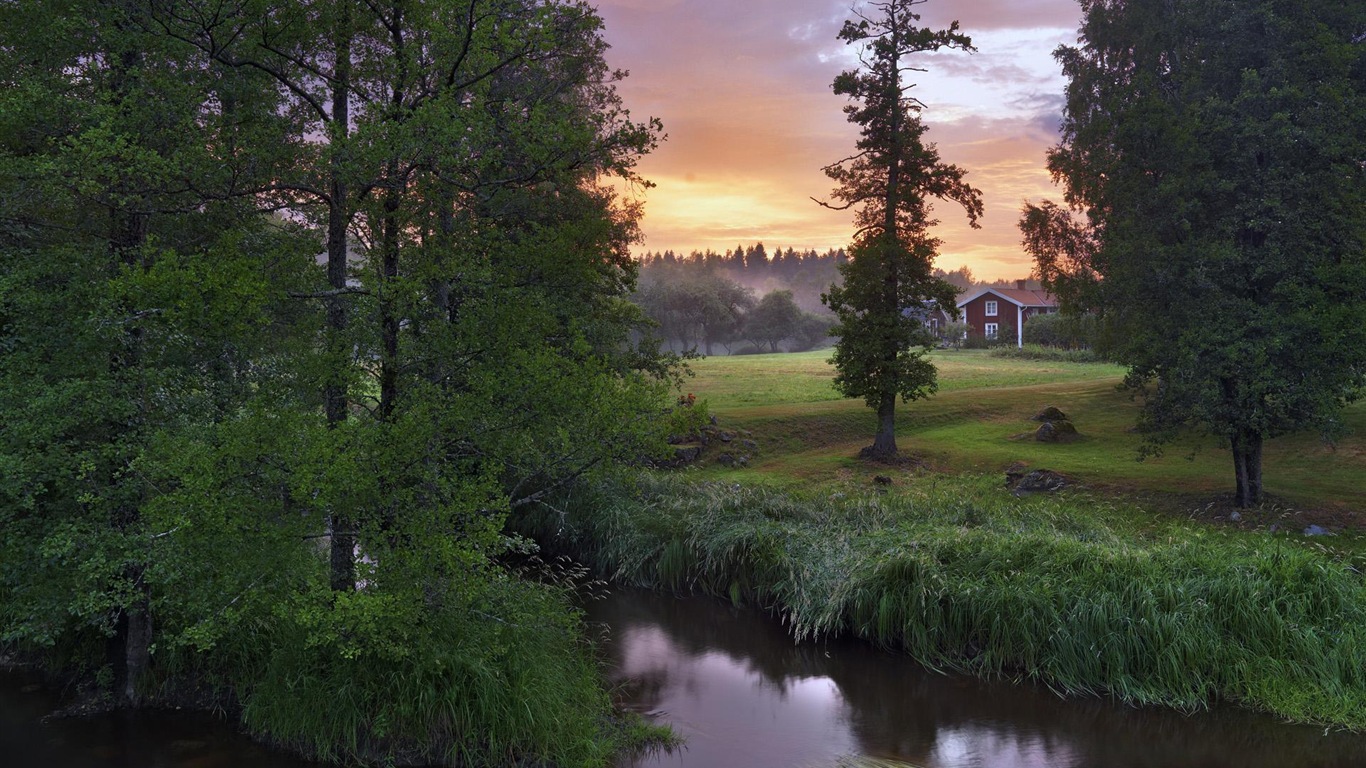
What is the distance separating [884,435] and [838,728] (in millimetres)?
16110

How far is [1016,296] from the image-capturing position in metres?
83.7

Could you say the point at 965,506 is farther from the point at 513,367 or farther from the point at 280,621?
the point at 280,621

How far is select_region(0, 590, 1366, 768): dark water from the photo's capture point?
10.8m

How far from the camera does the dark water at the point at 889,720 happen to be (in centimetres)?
1098

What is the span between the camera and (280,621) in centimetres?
1166

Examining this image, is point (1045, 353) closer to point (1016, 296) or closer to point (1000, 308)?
point (1016, 296)

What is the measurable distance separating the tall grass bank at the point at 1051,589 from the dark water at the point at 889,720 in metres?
0.44

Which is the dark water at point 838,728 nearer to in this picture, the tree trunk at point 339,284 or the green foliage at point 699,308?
the tree trunk at point 339,284

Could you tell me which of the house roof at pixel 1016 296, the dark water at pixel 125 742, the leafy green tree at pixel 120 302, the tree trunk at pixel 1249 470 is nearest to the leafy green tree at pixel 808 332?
the house roof at pixel 1016 296

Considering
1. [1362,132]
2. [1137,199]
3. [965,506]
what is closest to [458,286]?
[965,506]

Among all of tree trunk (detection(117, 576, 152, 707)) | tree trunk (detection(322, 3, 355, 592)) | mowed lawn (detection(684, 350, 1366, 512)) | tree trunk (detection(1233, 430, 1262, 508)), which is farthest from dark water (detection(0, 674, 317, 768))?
tree trunk (detection(1233, 430, 1262, 508))

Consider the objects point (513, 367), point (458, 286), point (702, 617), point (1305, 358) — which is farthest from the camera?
point (1305, 358)

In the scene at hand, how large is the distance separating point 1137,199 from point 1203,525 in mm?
7382

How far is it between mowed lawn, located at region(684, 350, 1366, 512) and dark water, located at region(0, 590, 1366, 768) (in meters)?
10.1
